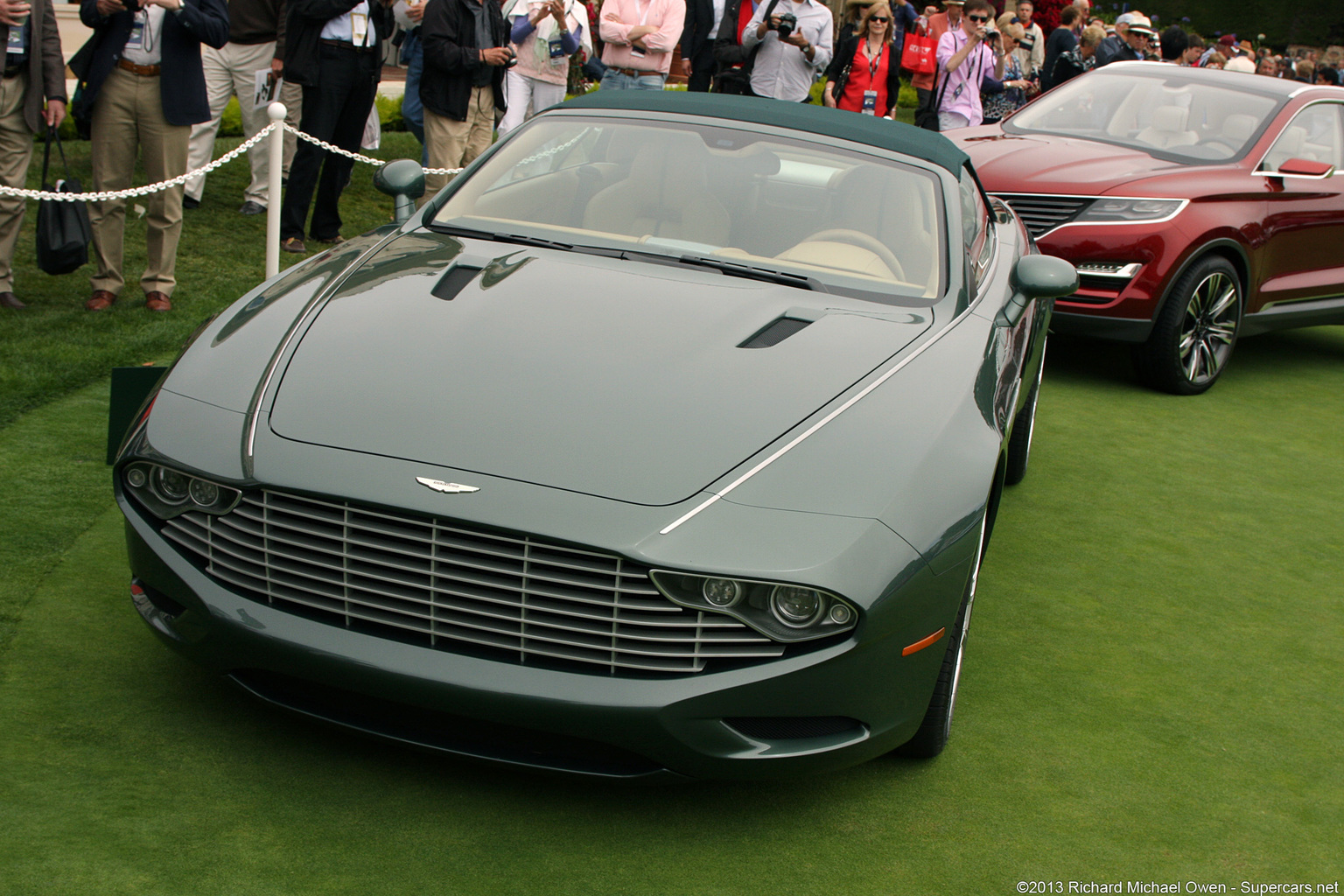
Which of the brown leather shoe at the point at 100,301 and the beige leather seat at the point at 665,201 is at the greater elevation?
the beige leather seat at the point at 665,201

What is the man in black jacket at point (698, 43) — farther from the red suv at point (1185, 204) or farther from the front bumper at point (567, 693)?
the front bumper at point (567, 693)

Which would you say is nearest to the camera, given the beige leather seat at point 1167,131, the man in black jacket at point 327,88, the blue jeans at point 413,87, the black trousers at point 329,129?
the beige leather seat at point 1167,131

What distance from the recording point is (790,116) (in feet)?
15.0

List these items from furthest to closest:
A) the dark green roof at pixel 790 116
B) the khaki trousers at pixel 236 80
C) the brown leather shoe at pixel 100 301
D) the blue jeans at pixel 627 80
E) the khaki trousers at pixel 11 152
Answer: the blue jeans at pixel 627 80 → the khaki trousers at pixel 236 80 → the brown leather shoe at pixel 100 301 → the khaki trousers at pixel 11 152 → the dark green roof at pixel 790 116

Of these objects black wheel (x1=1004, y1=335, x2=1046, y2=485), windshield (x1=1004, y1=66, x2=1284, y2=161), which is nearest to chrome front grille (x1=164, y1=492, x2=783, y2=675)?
black wheel (x1=1004, y1=335, x2=1046, y2=485)

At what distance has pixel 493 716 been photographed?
2662mm

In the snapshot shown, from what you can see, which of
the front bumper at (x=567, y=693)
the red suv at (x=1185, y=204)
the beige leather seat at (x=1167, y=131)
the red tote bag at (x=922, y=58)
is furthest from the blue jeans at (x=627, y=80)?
the front bumper at (x=567, y=693)

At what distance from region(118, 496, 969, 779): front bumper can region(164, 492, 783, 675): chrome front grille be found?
0.04 metres

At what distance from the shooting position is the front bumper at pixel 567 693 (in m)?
2.65

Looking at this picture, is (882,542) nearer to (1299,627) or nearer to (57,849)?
(57,849)

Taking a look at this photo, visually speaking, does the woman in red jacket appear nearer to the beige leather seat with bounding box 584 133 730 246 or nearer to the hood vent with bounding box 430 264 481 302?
the beige leather seat with bounding box 584 133 730 246

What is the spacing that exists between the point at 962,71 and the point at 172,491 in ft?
32.2

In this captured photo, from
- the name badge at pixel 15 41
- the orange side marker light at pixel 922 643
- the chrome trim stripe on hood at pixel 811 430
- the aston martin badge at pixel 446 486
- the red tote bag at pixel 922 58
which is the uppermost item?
the red tote bag at pixel 922 58

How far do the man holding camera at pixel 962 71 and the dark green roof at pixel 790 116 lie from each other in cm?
693
